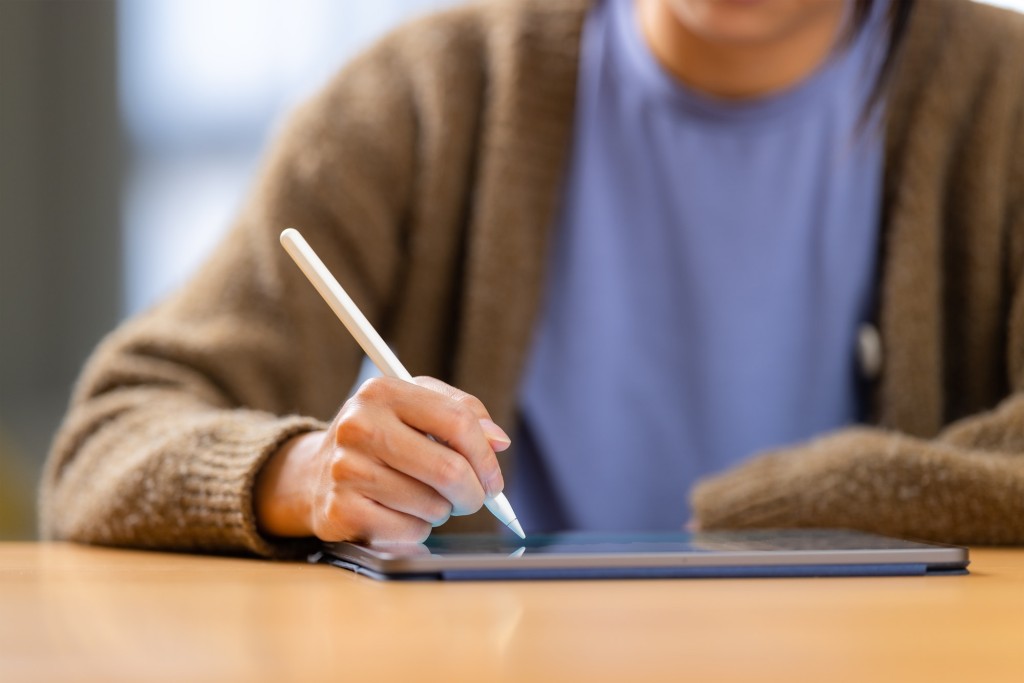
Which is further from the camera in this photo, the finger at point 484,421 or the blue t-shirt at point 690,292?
the blue t-shirt at point 690,292

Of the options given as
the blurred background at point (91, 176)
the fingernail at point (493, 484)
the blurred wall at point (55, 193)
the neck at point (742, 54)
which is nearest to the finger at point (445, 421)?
the fingernail at point (493, 484)

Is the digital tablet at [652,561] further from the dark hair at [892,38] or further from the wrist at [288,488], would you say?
the dark hair at [892,38]

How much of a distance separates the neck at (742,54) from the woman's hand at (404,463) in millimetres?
633

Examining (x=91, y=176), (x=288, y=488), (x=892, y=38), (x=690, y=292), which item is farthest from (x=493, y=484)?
(x=91, y=176)

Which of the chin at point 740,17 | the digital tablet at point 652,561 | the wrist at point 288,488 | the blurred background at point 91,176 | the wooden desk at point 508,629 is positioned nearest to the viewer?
the wooden desk at point 508,629

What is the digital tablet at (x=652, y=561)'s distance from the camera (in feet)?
1.75

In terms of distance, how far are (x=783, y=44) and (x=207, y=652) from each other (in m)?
0.94

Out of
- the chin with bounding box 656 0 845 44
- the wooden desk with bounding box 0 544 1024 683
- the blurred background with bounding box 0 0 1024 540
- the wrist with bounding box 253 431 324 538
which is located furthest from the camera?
the blurred background with bounding box 0 0 1024 540

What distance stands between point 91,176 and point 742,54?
74.0 inches

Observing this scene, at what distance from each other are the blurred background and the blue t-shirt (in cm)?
155

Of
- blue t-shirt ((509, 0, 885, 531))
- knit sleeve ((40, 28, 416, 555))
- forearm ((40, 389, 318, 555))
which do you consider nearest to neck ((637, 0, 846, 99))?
blue t-shirt ((509, 0, 885, 531))

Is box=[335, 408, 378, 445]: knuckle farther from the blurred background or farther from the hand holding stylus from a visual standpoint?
the blurred background

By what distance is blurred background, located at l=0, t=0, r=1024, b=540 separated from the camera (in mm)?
2607

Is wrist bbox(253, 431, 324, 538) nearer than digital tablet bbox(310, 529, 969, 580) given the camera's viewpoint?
No
